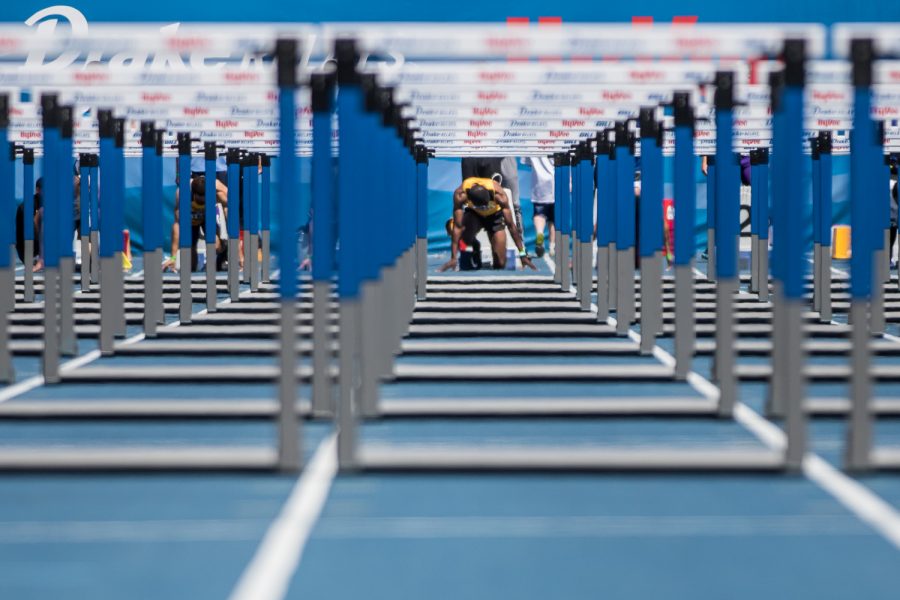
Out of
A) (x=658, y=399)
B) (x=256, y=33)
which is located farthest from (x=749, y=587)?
(x=658, y=399)

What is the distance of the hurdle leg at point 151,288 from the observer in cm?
1462

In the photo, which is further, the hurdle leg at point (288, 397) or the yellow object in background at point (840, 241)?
the yellow object in background at point (840, 241)

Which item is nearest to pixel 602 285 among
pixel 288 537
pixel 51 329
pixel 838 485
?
pixel 51 329

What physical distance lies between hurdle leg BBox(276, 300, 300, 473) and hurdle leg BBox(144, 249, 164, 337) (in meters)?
7.04

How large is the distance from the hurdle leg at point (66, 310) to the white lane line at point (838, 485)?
506cm

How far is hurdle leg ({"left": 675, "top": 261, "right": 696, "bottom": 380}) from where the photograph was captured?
11.0 meters

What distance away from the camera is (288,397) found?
7730 mm

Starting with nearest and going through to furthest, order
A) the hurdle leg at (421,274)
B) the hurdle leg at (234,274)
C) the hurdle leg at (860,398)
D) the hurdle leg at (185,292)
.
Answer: the hurdle leg at (860,398)
the hurdle leg at (185,292)
the hurdle leg at (421,274)
the hurdle leg at (234,274)

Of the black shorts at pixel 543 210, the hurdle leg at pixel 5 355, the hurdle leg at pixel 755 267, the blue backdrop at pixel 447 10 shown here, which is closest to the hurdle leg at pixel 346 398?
the hurdle leg at pixel 5 355

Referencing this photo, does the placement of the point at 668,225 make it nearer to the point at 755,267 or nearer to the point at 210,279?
the point at 755,267

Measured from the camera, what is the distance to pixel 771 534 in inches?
249

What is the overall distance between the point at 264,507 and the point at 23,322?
10.00 metres

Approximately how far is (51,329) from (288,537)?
17.7 feet

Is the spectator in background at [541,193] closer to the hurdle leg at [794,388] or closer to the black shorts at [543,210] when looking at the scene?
the black shorts at [543,210]
